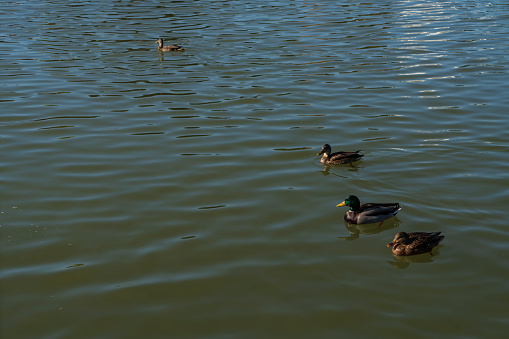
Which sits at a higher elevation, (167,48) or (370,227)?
(167,48)

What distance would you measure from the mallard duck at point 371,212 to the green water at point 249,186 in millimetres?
207

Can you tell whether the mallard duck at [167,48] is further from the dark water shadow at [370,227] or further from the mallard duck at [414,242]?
the mallard duck at [414,242]

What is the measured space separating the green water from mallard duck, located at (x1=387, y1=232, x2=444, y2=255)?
0.19 metres

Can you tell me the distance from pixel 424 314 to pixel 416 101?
9.56 metres

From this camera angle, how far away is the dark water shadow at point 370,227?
1016 cm

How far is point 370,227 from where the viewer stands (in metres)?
10.4

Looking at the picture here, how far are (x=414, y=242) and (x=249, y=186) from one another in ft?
12.1

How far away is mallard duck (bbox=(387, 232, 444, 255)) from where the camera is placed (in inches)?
357

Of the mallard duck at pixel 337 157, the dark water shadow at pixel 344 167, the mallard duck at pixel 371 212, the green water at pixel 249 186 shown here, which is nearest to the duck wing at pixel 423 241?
the green water at pixel 249 186

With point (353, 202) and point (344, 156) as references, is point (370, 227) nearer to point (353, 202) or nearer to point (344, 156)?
point (353, 202)

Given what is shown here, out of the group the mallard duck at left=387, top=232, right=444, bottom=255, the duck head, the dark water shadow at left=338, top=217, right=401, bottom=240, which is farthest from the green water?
the duck head

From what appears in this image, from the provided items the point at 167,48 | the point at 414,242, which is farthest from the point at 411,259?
the point at 167,48

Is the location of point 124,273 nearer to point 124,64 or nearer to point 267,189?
point 267,189

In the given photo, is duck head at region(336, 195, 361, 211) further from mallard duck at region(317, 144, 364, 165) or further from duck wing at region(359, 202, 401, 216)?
mallard duck at region(317, 144, 364, 165)
